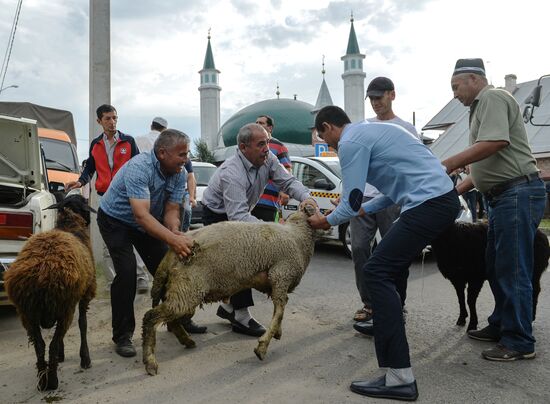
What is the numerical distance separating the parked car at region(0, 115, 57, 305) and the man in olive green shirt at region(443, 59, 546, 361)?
3870 millimetres

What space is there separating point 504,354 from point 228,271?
7.18 feet

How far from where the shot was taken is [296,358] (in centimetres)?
399

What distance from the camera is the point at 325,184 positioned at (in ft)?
27.7

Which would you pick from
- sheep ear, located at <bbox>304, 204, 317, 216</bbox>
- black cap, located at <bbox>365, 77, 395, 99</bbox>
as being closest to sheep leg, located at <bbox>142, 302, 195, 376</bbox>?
sheep ear, located at <bbox>304, 204, 317, 216</bbox>

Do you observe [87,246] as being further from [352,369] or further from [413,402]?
[413,402]

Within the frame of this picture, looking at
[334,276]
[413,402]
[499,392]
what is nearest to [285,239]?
[413,402]

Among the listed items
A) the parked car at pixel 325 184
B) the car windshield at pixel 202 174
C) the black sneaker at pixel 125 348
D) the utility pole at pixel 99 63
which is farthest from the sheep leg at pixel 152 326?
the car windshield at pixel 202 174

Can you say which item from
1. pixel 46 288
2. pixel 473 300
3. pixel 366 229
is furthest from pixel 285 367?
pixel 473 300

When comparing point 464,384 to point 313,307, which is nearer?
point 464,384

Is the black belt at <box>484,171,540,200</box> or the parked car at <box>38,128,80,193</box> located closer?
the black belt at <box>484,171,540,200</box>

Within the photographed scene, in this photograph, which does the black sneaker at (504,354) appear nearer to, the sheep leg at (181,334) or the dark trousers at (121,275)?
the sheep leg at (181,334)

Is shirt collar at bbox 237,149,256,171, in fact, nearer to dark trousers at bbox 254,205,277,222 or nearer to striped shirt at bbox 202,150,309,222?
striped shirt at bbox 202,150,309,222

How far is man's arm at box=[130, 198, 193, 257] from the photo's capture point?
3.76 metres

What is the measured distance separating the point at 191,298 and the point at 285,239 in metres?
0.89
